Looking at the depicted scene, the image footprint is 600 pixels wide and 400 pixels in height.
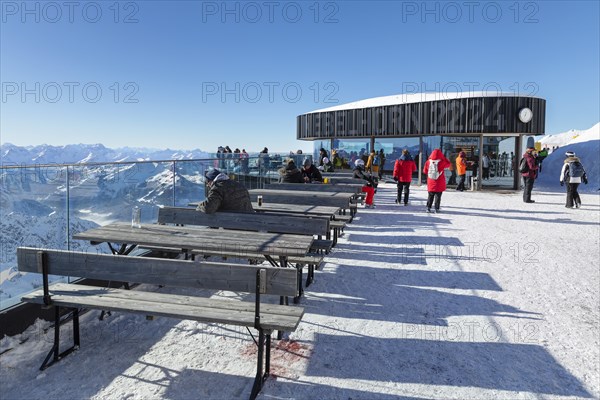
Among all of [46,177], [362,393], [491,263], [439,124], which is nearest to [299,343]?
[362,393]

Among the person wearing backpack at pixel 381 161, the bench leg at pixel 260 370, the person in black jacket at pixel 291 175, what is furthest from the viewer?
the person wearing backpack at pixel 381 161

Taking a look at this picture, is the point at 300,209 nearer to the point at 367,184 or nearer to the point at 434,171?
the point at 434,171

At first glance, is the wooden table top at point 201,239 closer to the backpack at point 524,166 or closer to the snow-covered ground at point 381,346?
the snow-covered ground at point 381,346

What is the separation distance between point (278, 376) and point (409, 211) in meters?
9.91

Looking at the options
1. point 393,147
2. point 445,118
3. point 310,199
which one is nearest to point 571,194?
point 445,118

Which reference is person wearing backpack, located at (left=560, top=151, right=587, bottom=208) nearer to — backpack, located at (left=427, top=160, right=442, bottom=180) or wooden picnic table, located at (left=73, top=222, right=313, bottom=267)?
backpack, located at (left=427, top=160, right=442, bottom=180)

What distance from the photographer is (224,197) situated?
5.96 meters

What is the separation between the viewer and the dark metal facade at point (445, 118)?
20.1 meters

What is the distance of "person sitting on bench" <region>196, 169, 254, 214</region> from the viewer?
581 cm

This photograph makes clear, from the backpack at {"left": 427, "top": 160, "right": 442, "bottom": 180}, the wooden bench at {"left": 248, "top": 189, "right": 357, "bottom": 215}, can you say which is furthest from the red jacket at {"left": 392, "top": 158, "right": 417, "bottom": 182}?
the wooden bench at {"left": 248, "top": 189, "right": 357, "bottom": 215}

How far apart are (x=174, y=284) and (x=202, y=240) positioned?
1.35m

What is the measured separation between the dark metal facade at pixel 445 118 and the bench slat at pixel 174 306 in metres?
19.5

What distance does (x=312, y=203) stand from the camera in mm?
8336

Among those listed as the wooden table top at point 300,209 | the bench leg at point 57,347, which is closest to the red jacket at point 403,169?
the wooden table top at point 300,209
